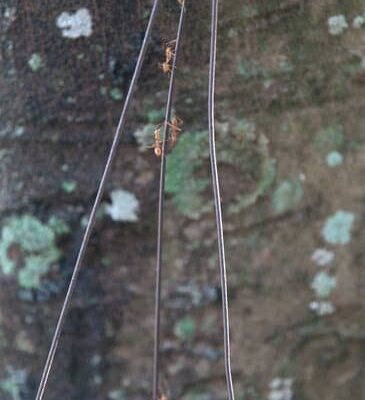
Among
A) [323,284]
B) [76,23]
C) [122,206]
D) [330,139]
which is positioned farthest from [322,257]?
[76,23]

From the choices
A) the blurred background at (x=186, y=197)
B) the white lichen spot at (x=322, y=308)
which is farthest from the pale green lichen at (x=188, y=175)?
the white lichen spot at (x=322, y=308)

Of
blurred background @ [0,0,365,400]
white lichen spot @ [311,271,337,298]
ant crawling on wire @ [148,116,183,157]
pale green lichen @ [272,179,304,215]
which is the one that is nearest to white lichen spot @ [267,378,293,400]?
blurred background @ [0,0,365,400]

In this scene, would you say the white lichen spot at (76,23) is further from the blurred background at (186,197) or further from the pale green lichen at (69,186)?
the pale green lichen at (69,186)

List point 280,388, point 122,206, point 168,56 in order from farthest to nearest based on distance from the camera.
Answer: point 280,388 < point 122,206 < point 168,56

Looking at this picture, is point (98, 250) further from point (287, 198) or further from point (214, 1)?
point (214, 1)

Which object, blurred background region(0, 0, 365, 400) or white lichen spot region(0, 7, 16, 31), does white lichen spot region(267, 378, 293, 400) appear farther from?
white lichen spot region(0, 7, 16, 31)

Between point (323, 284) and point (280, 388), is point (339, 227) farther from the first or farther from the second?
point (280, 388)

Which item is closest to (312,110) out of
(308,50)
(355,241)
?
(308,50)
